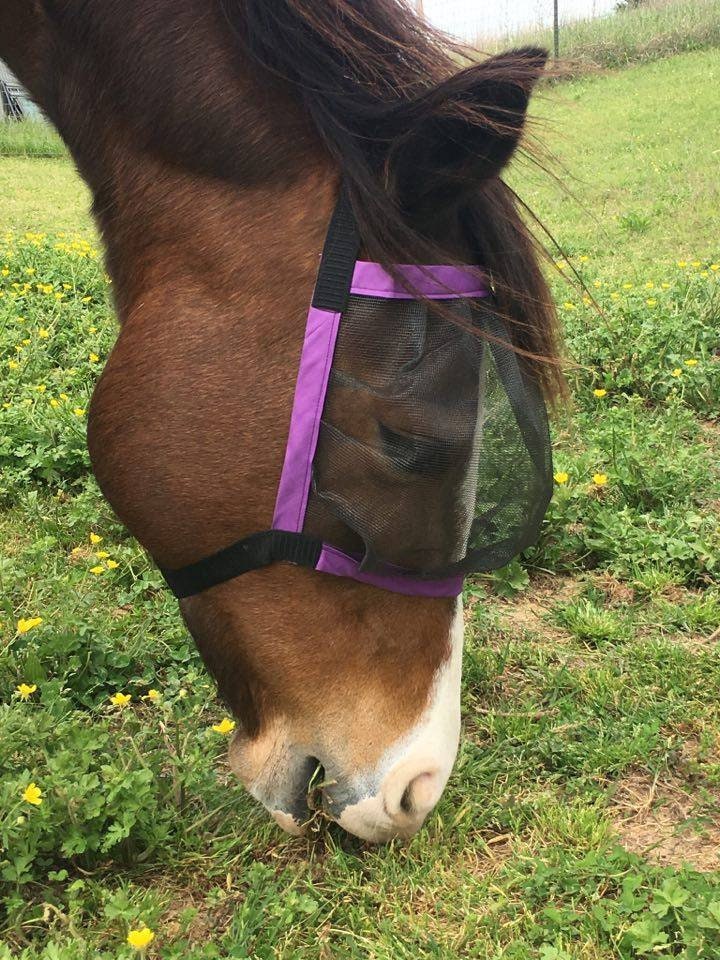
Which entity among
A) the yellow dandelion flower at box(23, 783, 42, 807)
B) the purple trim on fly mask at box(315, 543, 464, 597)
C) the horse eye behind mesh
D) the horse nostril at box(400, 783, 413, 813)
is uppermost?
the horse eye behind mesh

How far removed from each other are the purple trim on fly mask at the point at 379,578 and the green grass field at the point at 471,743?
512 mm

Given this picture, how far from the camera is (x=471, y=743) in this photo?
193cm

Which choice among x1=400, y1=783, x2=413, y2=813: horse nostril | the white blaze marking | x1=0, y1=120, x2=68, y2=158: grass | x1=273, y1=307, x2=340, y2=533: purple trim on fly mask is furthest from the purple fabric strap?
x1=0, y1=120, x2=68, y2=158: grass

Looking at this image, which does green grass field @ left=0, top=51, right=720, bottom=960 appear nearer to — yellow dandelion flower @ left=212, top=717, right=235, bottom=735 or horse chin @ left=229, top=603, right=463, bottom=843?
yellow dandelion flower @ left=212, top=717, right=235, bottom=735

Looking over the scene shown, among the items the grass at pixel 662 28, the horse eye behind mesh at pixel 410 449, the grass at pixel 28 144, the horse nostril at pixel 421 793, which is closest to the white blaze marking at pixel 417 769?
the horse nostril at pixel 421 793

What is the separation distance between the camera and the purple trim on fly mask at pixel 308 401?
3.85 ft

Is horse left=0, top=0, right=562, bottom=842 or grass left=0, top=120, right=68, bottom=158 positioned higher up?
horse left=0, top=0, right=562, bottom=842

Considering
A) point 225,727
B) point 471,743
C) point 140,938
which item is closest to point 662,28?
point 471,743

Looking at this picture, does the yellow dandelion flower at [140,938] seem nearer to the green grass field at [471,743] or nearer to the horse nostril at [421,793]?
the green grass field at [471,743]

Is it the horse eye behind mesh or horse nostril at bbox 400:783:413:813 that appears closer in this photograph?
the horse eye behind mesh

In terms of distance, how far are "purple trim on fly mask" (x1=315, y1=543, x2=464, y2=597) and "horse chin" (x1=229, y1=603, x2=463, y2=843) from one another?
0.08m

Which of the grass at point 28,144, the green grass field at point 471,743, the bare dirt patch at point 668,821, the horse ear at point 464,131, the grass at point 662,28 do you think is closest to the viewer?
the horse ear at point 464,131

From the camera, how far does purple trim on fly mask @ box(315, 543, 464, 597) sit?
1246mm

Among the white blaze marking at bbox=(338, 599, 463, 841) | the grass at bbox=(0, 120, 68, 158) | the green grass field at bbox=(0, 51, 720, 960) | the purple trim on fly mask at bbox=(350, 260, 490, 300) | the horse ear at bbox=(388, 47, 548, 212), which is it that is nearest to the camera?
the horse ear at bbox=(388, 47, 548, 212)
